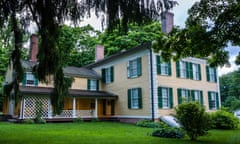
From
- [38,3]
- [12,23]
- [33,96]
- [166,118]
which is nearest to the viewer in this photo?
[38,3]

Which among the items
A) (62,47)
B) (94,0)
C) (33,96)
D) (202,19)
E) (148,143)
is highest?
(202,19)

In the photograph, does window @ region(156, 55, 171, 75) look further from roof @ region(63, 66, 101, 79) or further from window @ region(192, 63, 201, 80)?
roof @ region(63, 66, 101, 79)

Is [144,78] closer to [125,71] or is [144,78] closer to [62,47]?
[125,71]

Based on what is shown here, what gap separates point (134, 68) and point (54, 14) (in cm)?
1367

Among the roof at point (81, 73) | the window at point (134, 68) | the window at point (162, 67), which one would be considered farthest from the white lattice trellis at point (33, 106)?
the window at point (162, 67)

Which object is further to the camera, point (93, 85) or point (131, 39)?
point (131, 39)

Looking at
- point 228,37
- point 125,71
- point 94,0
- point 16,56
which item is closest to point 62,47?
point 16,56

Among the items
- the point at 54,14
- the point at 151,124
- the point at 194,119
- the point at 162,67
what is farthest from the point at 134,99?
the point at 54,14

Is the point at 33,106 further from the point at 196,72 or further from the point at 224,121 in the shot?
the point at 196,72

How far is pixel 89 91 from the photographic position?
20.5m

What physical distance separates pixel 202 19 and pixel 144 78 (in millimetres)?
9125

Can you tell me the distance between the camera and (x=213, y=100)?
66.4 feet

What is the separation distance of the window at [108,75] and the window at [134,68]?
239cm

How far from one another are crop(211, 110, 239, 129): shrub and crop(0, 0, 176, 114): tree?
39.6ft
